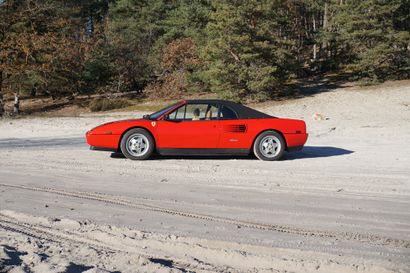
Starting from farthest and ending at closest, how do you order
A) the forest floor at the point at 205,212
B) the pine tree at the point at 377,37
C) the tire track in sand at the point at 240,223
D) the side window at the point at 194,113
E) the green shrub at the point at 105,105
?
the pine tree at the point at 377,37 → the green shrub at the point at 105,105 → the side window at the point at 194,113 → the tire track in sand at the point at 240,223 → the forest floor at the point at 205,212

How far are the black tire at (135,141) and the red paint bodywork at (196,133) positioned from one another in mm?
86

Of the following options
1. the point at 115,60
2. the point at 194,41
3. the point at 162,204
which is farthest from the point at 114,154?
the point at 115,60

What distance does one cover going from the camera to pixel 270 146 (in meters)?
8.80

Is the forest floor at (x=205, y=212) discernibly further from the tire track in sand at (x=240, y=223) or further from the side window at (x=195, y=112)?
the side window at (x=195, y=112)

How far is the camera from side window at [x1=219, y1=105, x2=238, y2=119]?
8.77m

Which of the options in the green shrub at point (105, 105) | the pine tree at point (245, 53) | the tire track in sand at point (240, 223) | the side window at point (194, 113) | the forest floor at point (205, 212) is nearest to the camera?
the forest floor at point (205, 212)

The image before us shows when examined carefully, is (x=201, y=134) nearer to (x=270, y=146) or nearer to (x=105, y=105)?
(x=270, y=146)

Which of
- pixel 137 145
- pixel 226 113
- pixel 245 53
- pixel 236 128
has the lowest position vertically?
pixel 137 145

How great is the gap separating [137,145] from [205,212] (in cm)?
388

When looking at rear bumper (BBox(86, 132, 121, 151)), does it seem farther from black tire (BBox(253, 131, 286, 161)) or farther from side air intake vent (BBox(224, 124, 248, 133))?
black tire (BBox(253, 131, 286, 161))

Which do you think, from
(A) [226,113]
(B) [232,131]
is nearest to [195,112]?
(A) [226,113]

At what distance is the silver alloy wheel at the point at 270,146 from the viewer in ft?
28.8

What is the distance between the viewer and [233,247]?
3.99 metres

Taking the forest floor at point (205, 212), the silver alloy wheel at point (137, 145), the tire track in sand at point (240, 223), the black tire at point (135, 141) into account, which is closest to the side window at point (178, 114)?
the black tire at point (135, 141)
